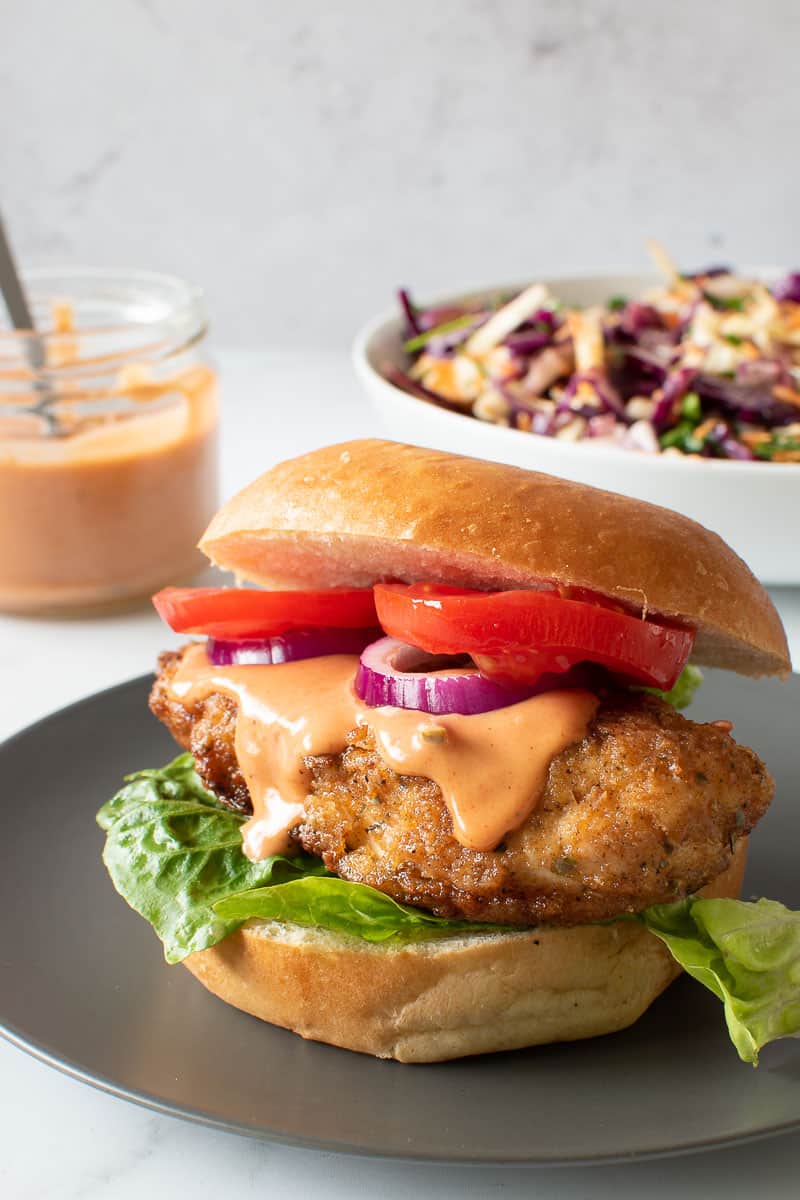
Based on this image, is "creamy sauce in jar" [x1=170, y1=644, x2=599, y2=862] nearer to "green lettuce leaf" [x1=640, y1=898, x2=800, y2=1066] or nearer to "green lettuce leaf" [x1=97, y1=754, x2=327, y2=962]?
"green lettuce leaf" [x1=97, y1=754, x2=327, y2=962]

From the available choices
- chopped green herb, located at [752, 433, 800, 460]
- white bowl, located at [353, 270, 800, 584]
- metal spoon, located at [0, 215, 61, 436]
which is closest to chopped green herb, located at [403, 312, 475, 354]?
white bowl, located at [353, 270, 800, 584]

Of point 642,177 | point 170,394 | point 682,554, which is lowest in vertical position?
point 642,177

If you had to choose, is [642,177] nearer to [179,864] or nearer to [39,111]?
[39,111]

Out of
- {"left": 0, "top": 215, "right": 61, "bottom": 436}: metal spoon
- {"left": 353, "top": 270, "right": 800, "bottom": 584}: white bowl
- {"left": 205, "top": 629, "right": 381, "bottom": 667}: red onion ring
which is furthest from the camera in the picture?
A: {"left": 0, "top": 215, "right": 61, "bottom": 436}: metal spoon

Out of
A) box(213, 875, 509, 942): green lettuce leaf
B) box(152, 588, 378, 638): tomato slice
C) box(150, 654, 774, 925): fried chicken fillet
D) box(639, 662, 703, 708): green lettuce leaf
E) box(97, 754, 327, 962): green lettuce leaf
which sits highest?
box(152, 588, 378, 638): tomato slice

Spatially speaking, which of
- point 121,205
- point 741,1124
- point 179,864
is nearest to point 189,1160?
point 179,864

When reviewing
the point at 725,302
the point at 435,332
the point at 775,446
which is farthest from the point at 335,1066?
the point at 725,302
